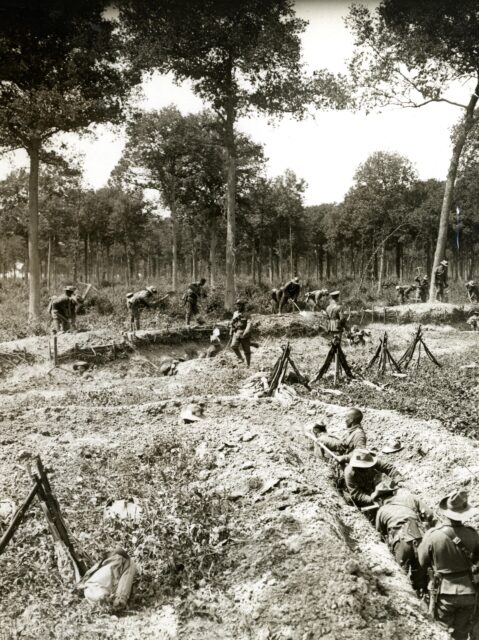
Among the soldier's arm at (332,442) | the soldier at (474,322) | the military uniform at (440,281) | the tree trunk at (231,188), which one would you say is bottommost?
the soldier's arm at (332,442)

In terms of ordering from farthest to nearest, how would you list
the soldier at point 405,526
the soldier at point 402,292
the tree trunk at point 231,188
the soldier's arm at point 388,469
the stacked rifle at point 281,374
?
the soldier at point 402,292 < the tree trunk at point 231,188 < the stacked rifle at point 281,374 < the soldier's arm at point 388,469 < the soldier at point 405,526

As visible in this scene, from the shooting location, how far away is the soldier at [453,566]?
13.6 feet

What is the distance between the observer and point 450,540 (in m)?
4.17

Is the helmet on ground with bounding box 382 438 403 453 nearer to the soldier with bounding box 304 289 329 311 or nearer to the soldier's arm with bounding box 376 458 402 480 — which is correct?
the soldier's arm with bounding box 376 458 402 480

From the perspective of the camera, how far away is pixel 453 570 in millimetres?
4141

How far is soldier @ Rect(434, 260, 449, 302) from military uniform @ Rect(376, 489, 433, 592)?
1651 centimetres

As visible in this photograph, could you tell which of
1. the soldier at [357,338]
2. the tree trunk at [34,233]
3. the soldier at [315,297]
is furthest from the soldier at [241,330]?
the tree trunk at [34,233]

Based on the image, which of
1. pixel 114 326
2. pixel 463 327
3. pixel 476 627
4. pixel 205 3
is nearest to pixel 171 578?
pixel 476 627

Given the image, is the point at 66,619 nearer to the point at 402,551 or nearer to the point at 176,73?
the point at 402,551

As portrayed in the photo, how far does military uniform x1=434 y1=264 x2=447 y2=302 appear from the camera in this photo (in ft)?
65.9

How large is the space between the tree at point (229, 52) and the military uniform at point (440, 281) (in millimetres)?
8030

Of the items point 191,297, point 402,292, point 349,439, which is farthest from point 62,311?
point 402,292

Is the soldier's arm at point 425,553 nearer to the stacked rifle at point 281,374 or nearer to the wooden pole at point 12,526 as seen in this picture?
the wooden pole at point 12,526

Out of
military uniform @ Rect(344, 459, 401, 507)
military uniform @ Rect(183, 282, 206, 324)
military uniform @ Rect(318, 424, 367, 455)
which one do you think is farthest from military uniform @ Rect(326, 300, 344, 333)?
military uniform @ Rect(183, 282, 206, 324)
